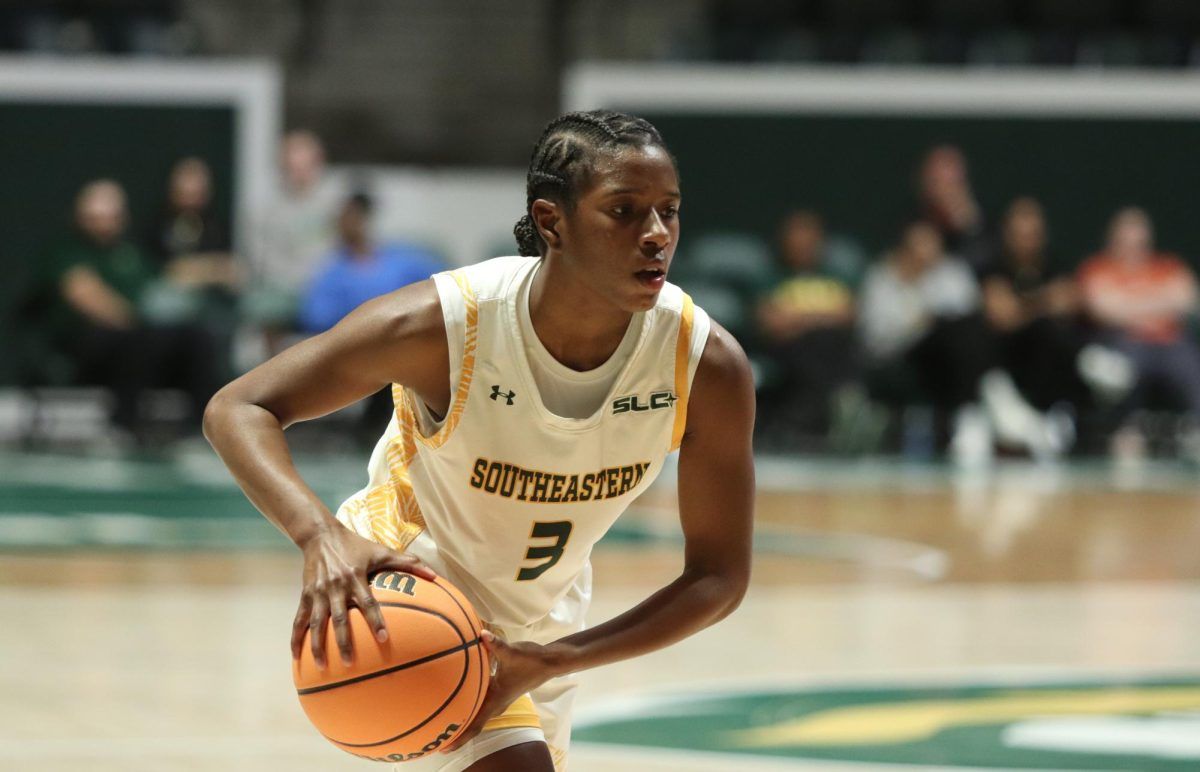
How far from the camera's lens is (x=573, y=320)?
2.84m

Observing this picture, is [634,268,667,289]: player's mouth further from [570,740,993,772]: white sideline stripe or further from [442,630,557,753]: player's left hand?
[570,740,993,772]: white sideline stripe

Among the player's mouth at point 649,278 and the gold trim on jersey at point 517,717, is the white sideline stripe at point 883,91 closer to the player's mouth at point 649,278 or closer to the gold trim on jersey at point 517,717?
the gold trim on jersey at point 517,717

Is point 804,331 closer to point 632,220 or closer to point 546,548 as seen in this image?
point 546,548

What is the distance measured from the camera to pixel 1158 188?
44.4 ft

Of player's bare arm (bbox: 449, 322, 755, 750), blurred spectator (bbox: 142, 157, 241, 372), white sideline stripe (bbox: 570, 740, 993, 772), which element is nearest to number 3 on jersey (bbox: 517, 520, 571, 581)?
player's bare arm (bbox: 449, 322, 755, 750)

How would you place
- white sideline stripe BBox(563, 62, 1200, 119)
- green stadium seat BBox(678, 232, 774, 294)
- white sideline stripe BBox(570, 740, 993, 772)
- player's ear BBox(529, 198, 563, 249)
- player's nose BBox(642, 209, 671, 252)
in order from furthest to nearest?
1. white sideline stripe BBox(563, 62, 1200, 119)
2. green stadium seat BBox(678, 232, 774, 294)
3. white sideline stripe BBox(570, 740, 993, 772)
4. player's ear BBox(529, 198, 563, 249)
5. player's nose BBox(642, 209, 671, 252)

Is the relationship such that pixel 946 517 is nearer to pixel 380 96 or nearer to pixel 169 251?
pixel 169 251

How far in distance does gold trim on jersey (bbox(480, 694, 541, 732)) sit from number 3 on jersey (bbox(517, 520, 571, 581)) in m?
0.20

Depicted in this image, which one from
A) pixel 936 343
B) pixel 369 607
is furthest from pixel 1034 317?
pixel 369 607

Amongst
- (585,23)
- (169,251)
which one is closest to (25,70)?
(169,251)

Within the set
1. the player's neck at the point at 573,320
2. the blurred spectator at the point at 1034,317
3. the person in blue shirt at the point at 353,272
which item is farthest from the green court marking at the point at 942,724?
the blurred spectator at the point at 1034,317

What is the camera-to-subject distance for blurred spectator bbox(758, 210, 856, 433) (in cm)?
1168

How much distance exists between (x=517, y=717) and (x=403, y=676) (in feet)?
1.28

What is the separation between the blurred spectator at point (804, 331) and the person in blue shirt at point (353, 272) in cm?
239
